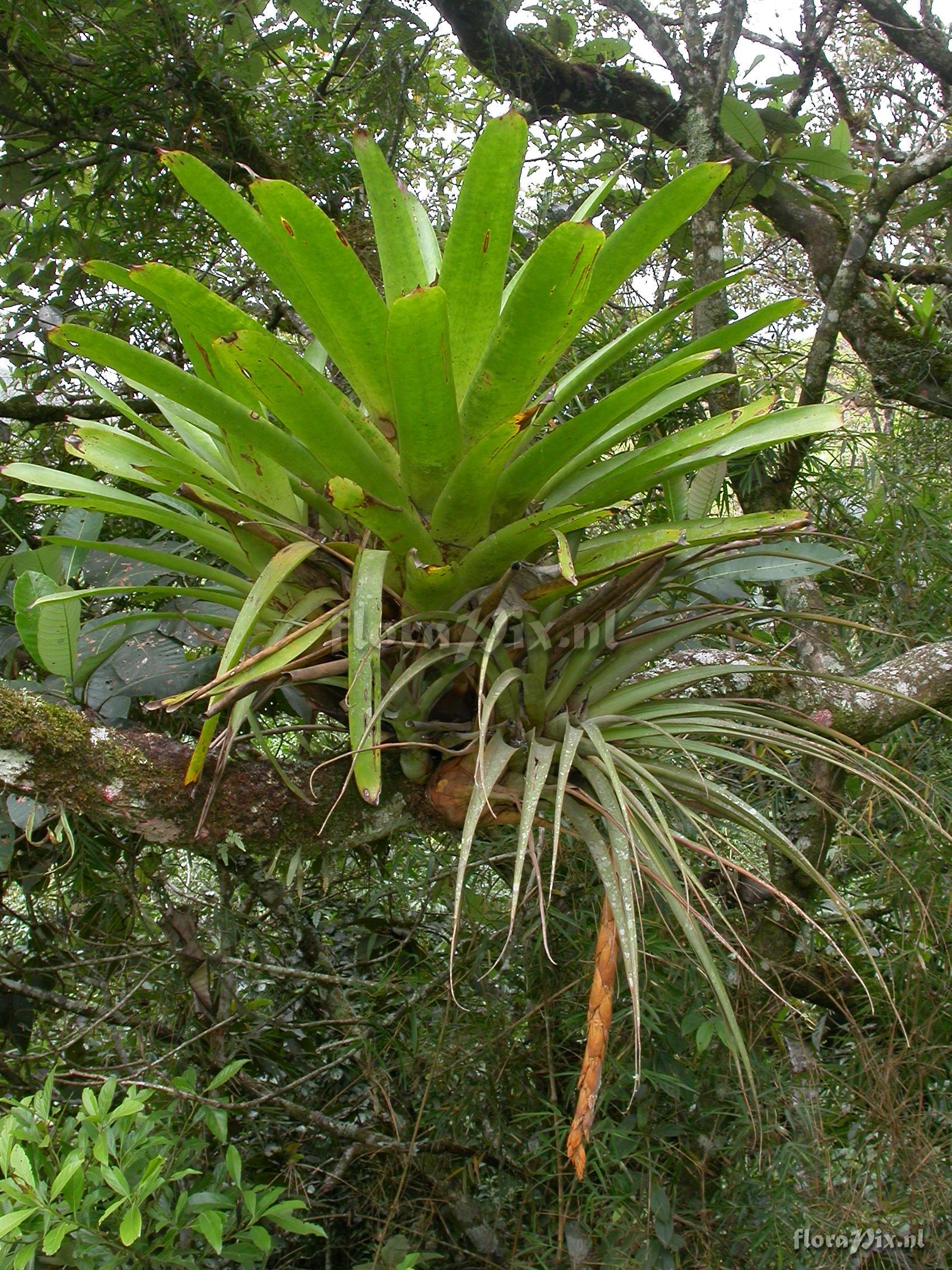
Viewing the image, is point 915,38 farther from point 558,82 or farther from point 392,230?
point 392,230

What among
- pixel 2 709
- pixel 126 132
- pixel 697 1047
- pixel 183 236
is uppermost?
pixel 126 132

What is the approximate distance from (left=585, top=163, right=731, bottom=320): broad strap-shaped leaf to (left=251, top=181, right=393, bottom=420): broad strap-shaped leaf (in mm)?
218

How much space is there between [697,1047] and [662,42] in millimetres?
1848

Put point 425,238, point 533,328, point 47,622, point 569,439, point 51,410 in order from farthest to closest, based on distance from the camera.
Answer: point 51,410, point 425,238, point 47,622, point 569,439, point 533,328

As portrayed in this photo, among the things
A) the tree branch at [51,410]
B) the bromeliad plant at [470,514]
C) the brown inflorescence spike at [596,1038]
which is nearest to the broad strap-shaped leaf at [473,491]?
the bromeliad plant at [470,514]

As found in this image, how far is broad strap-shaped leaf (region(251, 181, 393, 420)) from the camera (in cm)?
81

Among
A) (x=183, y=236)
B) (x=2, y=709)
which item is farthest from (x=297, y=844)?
(x=183, y=236)

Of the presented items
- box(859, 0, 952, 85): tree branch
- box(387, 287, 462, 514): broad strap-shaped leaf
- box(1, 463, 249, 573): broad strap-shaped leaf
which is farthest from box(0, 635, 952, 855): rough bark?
box(859, 0, 952, 85): tree branch

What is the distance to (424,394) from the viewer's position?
829 mm

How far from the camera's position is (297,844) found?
1047 mm

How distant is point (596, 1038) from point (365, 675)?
39cm

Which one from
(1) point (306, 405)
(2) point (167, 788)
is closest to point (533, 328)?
(1) point (306, 405)

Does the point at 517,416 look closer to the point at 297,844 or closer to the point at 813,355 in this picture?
the point at 297,844

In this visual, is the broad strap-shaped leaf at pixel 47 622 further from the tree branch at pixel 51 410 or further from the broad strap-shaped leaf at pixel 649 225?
the tree branch at pixel 51 410
